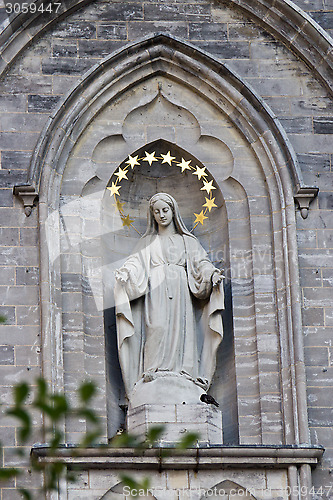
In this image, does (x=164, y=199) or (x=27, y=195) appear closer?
(x=27, y=195)

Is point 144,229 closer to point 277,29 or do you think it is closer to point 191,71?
point 191,71

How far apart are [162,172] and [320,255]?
1.87 metres

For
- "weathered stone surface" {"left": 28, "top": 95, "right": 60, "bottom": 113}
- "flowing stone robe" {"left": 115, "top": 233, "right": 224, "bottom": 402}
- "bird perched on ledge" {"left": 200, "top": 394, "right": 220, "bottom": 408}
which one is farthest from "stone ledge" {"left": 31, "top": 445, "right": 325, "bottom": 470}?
"weathered stone surface" {"left": 28, "top": 95, "right": 60, "bottom": 113}

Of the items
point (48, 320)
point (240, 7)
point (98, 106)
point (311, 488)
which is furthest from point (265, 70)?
point (311, 488)

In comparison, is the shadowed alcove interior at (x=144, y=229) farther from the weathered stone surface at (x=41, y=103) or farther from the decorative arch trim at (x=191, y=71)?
the weathered stone surface at (x=41, y=103)

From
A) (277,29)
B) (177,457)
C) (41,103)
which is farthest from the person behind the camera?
(277,29)

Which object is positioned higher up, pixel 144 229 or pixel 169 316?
pixel 144 229

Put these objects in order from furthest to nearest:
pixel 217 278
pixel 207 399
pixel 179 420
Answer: pixel 217 278
pixel 207 399
pixel 179 420

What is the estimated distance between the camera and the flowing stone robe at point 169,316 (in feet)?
35.2

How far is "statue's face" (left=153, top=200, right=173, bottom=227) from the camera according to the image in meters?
11.3


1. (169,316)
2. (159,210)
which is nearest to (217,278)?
(169,316)

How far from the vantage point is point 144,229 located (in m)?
11.9

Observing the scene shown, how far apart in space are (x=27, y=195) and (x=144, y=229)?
1339 mm

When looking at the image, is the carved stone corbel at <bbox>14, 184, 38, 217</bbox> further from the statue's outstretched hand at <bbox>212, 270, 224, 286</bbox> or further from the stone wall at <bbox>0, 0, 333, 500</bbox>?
the statue's outstretched hand at <bbox>212, 270, 224, 286</bbox>
